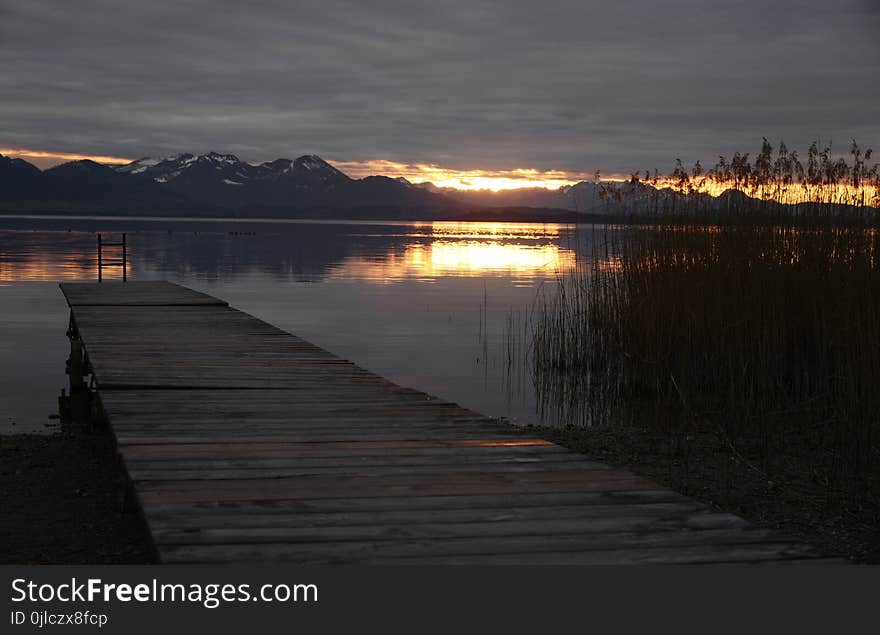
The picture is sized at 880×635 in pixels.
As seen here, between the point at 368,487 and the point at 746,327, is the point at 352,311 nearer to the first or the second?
the point at 746,327

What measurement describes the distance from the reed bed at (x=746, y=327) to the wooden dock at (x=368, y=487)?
241cm

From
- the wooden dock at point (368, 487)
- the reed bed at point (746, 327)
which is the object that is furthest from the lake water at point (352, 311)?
the wooden dock at point (368, 487)

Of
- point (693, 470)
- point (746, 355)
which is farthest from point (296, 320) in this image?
point (693, 470)

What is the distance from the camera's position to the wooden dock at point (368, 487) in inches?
125

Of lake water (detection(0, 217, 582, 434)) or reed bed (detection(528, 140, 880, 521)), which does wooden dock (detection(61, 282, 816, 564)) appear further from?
lake water (detection(0, 217, 582, 434))

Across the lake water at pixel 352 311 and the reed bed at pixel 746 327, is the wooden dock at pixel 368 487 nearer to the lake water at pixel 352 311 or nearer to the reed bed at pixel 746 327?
the reed bed at pixel 746 327

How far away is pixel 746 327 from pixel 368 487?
515 cm

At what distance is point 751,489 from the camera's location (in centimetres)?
591

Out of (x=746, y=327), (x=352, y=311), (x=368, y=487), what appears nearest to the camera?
(x=368, y=487)

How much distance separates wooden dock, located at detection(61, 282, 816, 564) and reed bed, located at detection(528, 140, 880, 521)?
241 centimetres

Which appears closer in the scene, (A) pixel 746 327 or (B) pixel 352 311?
(A) pixel 746 327

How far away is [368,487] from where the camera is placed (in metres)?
3.88

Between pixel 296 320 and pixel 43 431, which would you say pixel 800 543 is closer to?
pixel 43 431

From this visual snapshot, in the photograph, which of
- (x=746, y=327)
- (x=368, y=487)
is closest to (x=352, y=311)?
(x=746, y=327)
